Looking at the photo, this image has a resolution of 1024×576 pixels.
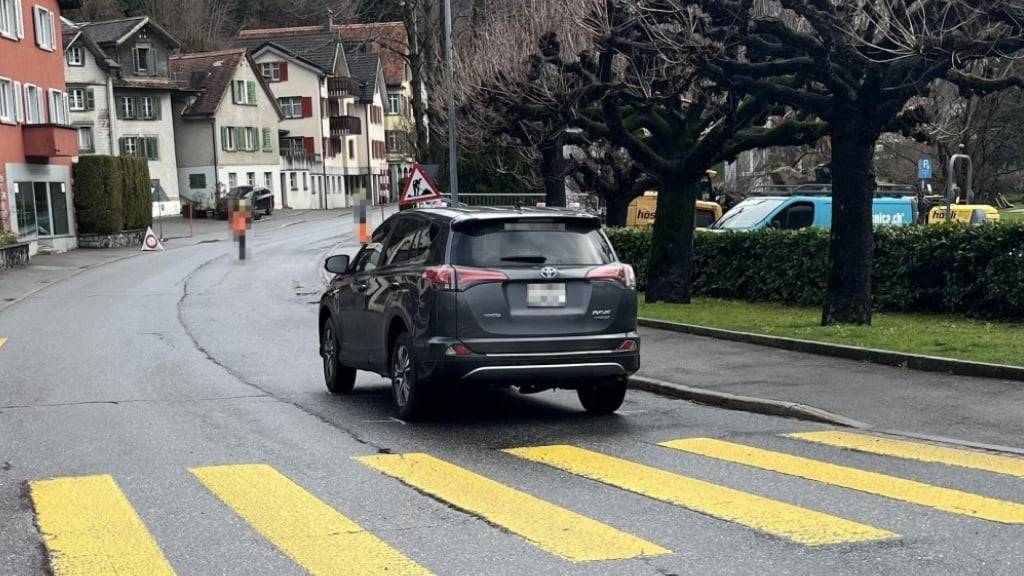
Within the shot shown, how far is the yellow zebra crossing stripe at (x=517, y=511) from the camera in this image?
6125mm

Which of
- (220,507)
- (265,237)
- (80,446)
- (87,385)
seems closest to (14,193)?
(265,237)

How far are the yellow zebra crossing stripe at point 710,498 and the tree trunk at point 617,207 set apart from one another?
1941 centimetres

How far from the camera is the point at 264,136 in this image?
7938 centimetres

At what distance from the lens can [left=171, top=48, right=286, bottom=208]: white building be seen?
73.5 metres

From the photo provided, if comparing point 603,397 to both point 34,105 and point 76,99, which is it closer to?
point 34,105

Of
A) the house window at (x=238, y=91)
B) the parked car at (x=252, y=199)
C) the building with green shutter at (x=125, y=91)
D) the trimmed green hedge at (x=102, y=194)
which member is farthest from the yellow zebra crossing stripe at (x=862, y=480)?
the house window at (x=238, y=91)

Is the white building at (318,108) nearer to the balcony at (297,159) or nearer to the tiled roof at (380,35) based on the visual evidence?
the balcony at (297,159)

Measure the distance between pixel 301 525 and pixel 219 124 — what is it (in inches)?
2761

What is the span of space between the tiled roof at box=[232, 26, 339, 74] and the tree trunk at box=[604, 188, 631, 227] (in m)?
65.3

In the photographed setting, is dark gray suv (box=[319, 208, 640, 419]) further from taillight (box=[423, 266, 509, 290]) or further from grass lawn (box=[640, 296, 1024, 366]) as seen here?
grass lawn (box=[640, 296, 1024, 366])

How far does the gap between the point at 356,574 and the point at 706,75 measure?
12175 millimetres

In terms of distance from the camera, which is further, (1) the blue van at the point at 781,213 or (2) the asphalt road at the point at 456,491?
(1) the blue van at the point at 781,213

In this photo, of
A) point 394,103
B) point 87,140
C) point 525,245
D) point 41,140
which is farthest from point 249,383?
point 394,103

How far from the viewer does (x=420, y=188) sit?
91.5 ft
